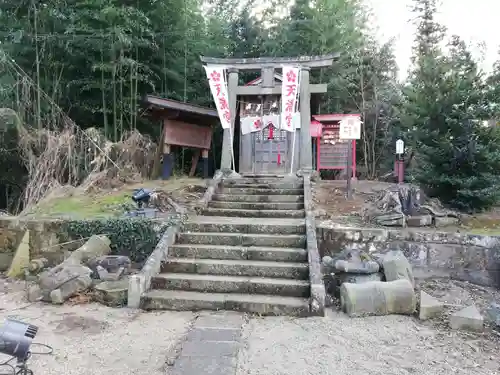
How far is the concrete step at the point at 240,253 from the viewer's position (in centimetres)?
562

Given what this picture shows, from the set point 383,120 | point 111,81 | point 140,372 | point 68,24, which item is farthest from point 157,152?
point 383,120

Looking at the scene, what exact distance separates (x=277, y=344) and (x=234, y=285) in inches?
53.3

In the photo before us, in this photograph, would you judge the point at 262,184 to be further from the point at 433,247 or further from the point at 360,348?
the point at 360,348

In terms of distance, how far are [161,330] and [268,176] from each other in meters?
6.59

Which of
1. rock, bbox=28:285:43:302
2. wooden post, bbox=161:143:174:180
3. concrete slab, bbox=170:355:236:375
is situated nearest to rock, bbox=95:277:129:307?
rock, bbox=28:285:43:302

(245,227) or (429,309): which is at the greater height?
(245,227)

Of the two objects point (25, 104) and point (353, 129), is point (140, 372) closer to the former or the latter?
point (353, 129)

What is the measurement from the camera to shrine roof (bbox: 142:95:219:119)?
10766 millimetres

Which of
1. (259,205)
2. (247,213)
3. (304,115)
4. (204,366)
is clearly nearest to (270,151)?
(304,115)

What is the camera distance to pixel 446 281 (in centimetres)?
603

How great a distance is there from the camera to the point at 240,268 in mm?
5332

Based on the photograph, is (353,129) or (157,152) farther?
(157,152)

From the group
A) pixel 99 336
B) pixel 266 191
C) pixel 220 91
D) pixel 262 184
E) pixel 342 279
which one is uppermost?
pixel 220 91

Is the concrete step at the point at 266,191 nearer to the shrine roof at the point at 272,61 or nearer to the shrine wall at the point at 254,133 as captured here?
the shrine wall at the point at 254,133
